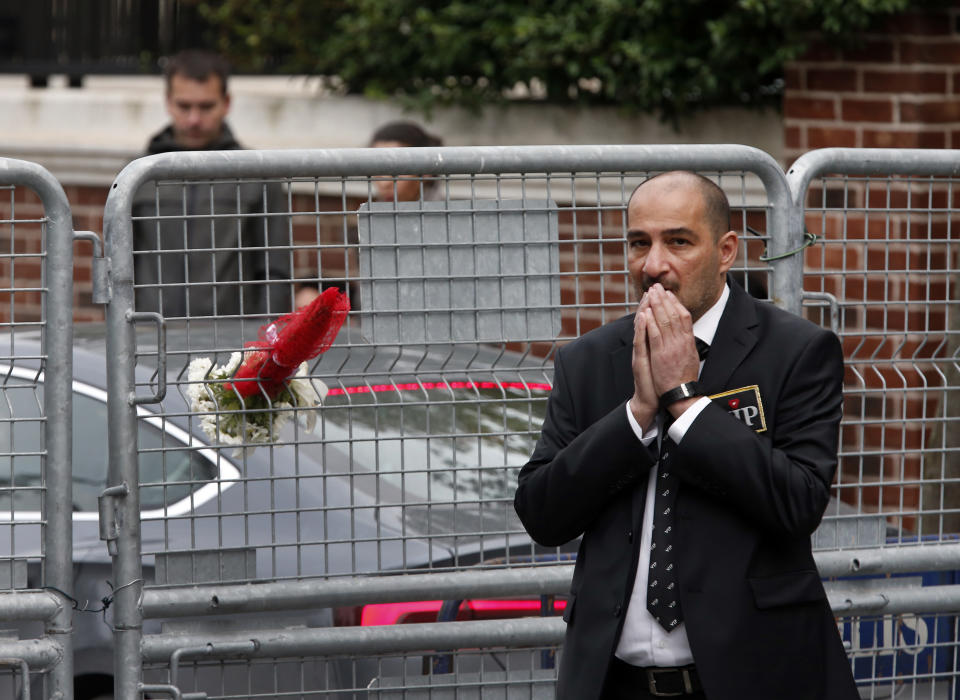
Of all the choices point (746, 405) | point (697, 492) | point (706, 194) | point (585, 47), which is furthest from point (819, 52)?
point (697, 492)

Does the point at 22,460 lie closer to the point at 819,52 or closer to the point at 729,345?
the point at 729,345

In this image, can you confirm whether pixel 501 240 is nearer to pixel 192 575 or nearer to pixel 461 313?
pixel 461 313

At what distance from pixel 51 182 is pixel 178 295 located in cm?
171

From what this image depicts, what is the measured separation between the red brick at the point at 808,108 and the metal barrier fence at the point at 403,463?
8.34 ft

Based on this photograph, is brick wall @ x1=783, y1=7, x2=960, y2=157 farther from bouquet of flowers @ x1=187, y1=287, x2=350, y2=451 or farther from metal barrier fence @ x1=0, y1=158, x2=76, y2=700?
metal barrier fence @ x1=0, y1=158, x2=76, y2=700

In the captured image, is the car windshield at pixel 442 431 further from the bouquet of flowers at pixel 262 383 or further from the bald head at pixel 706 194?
the bald head at pixel 706 194

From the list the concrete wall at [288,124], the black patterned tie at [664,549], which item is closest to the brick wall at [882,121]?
the concrete wall at [288,124]

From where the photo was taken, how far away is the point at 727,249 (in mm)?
3291

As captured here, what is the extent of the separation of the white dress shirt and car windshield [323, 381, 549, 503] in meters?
0.73

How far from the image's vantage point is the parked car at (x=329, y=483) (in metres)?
3.75

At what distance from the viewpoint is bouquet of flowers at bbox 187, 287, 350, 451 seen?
364cm

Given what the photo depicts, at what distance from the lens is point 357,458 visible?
433 centimetres

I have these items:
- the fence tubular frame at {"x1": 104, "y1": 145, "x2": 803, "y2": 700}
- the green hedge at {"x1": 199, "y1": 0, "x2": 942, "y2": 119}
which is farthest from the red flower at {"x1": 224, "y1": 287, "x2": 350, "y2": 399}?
the green hedge at {"x1": 199, "y1": 0, "x2": 942, "y2": 119}

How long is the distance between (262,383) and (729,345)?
3.89 feet
